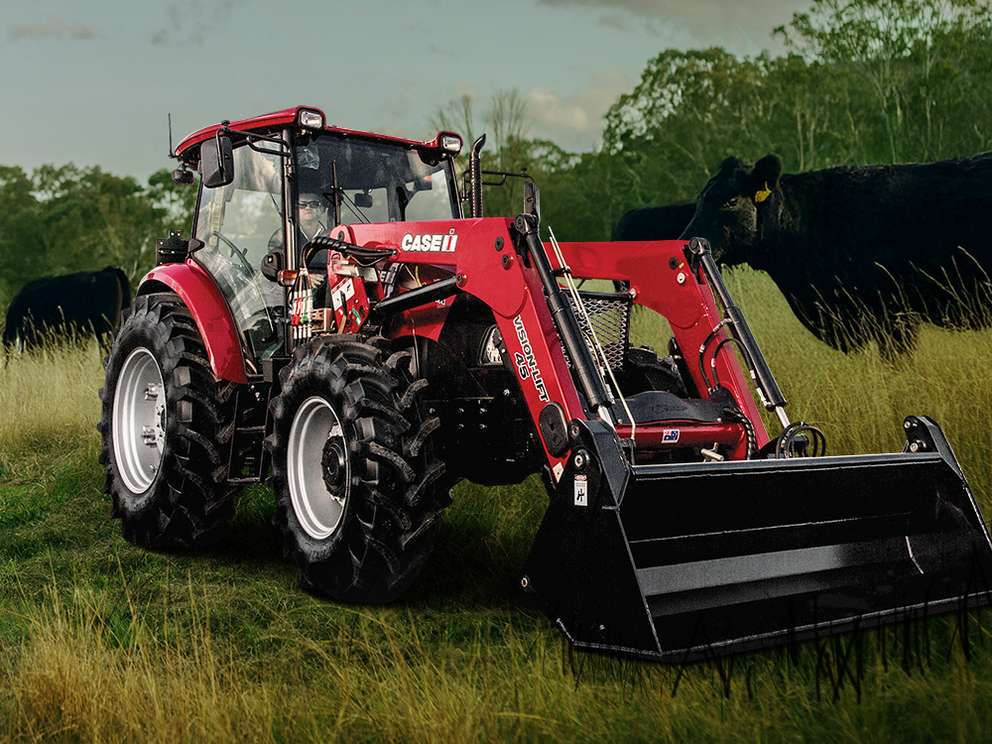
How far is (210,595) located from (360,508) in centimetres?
108

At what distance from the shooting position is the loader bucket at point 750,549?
12.3 feet

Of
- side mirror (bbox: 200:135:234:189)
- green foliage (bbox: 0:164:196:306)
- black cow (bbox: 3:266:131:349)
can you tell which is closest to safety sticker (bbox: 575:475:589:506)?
side mirror (bbox: 200:135:234:189)

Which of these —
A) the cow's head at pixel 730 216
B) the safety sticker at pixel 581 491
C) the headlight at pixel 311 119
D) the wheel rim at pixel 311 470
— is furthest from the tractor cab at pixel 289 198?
the cow's head at pixel 730 216

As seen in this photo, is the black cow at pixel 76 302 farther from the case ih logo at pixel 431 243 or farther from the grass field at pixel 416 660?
the case ih logo at pixel 431 243

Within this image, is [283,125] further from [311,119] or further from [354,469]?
[354,469]

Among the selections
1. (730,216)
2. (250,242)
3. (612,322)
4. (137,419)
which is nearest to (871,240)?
(730,216)

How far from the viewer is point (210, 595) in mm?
Result: 5309

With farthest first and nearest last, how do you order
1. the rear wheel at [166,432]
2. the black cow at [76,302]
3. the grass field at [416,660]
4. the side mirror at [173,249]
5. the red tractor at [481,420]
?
the black cow at [76,302]
the side mirror at [173,249]
the rear wheel at [166,432]
the red tractor at [481,420]
the grass field at [416,660]

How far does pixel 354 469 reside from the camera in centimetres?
470

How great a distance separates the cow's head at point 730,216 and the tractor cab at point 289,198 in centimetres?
683

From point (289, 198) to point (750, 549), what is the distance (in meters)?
3.09

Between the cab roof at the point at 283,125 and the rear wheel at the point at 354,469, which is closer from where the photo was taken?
the rear wheel at the point at 354,469

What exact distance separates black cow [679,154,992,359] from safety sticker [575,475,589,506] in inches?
269

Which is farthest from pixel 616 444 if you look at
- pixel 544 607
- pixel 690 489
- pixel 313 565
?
pixel 313 565
